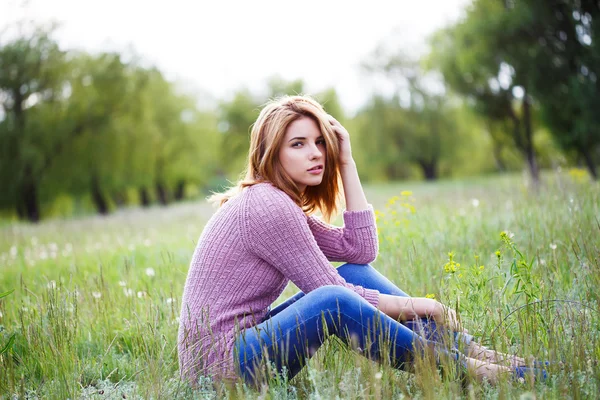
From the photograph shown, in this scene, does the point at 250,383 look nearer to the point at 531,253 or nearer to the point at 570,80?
the point at 531,253

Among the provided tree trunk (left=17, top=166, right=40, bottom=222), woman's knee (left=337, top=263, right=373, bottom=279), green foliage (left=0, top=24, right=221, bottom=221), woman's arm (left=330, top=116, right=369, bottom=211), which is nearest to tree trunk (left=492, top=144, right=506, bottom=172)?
woman's arm (left=330, top=116, right=369, bottom=211)

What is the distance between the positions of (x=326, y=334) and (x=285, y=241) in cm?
48

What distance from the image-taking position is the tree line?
436 inches

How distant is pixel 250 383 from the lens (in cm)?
233

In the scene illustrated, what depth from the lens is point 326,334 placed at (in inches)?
89.4

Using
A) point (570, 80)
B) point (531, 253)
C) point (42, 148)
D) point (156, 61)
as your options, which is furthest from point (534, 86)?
point (156, 61)

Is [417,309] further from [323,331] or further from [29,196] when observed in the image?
[29,196]

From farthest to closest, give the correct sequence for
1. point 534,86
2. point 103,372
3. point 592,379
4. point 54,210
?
point 54,210 → point 534,86 → point 103,372 → point 592,379

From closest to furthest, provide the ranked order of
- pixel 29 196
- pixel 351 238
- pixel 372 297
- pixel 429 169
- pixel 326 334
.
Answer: pixel 326 334
pixel 372 297
pixel 351 238
pixel 29 196
pixel 429 169

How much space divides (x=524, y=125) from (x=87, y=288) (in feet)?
44.7

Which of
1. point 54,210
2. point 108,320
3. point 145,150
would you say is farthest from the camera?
point 54,210

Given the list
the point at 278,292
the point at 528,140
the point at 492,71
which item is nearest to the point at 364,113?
the point at 528,140

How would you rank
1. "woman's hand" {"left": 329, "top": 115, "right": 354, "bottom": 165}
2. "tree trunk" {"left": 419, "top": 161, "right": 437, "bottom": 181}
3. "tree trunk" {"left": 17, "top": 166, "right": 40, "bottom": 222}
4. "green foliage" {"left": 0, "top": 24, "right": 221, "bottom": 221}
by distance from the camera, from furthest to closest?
1. "tree trunk" {"left": 419, "top": 161, "right": 437, "bottom": 181}
2. "tree trunk" {"left": 17, "top": 166, "right": 40, "bottom": 222}
3. "green foliage" {"left": 0, "top": 24, "right": 221, "bottom": 221}
4. "woman's hand" {"left": 329, "top": 115, "right": 354, "bottom": 165}

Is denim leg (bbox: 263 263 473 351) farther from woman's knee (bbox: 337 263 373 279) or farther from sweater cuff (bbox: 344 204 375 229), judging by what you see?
sweater cuff (bbox: 344 204 375 229)
